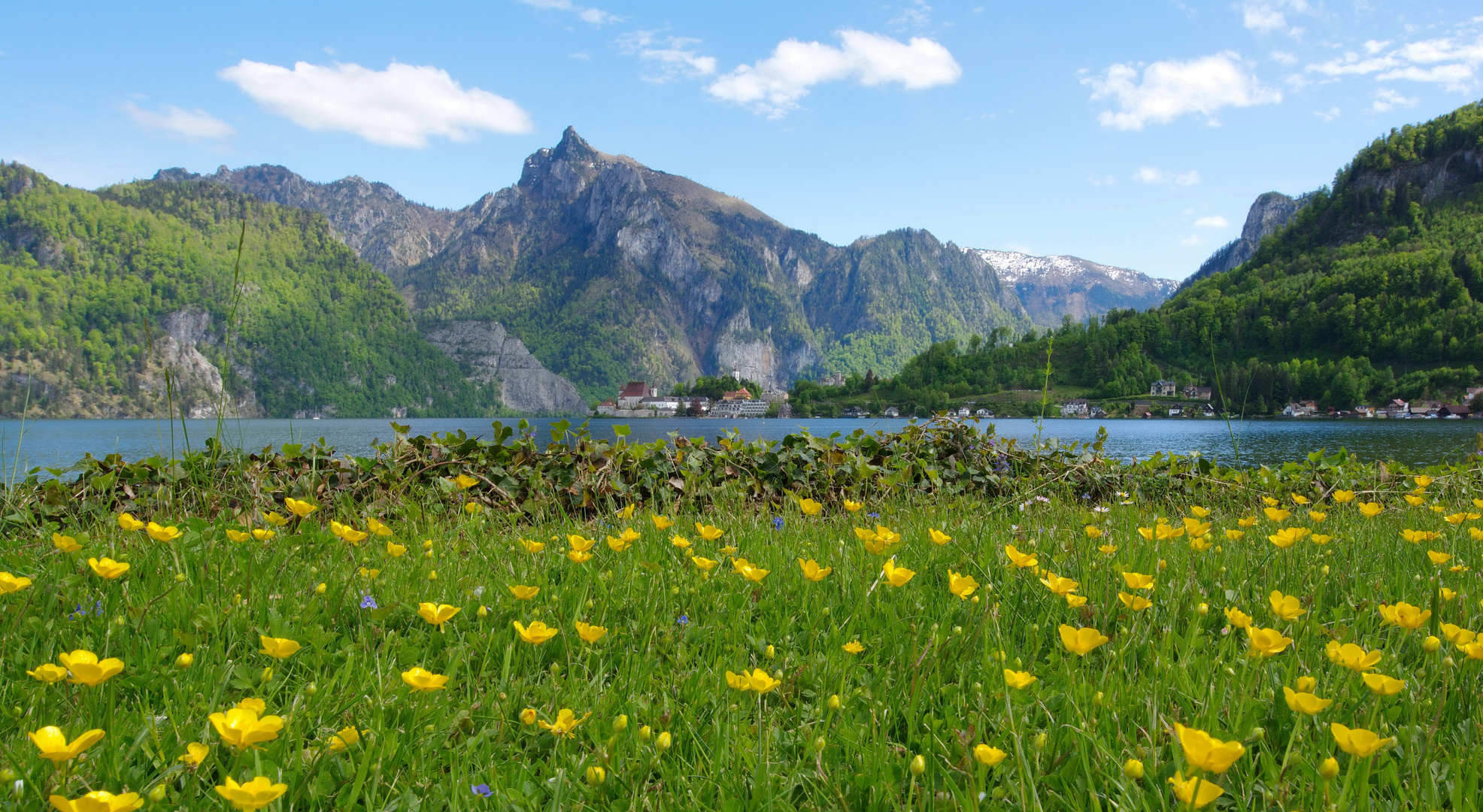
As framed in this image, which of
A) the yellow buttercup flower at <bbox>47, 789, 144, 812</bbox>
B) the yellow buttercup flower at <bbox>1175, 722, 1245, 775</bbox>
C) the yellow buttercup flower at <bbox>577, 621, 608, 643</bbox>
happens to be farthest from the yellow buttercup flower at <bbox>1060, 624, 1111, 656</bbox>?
the yellow buttercup flower at <bbox>47, 789, 144, 812</bbox>

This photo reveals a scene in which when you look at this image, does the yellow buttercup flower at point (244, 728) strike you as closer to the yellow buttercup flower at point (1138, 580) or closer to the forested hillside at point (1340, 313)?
the yellow buttercup flower at point (1138, 580)

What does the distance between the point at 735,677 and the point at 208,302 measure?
579 ft

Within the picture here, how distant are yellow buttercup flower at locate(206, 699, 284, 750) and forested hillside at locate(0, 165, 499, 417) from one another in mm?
74504

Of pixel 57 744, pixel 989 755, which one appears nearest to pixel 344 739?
pixel 57 744

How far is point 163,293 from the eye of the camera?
125125 mm

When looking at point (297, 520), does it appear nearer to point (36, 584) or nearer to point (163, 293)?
point (36, 584)

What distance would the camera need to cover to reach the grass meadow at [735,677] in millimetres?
1203

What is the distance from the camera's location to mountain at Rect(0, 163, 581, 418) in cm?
8550

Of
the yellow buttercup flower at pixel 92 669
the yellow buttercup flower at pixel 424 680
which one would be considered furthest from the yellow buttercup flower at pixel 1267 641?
the yellow buttercup flower at pixel 92 669

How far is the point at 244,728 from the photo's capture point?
94cm

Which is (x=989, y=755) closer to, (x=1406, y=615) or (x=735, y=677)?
(x=735, y=677)

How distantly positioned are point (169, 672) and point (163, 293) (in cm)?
16729

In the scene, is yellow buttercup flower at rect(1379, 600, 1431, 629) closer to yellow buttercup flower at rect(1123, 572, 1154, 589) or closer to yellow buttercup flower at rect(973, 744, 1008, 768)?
yellow buttercup flower at rect(1123, 572, 1154, 589)

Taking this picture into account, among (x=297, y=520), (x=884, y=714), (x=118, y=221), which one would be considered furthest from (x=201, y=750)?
(x=118, y=221)
